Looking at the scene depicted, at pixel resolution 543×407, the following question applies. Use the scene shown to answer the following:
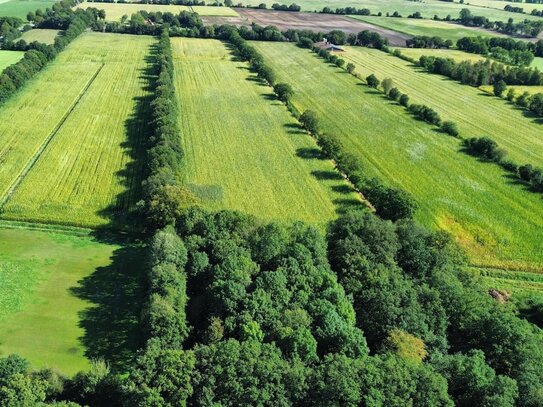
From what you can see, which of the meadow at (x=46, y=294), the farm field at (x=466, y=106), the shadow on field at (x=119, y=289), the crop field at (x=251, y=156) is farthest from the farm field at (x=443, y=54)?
the meadow at (x=46, y=294)

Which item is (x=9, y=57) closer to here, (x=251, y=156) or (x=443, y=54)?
(x=251, y=156)

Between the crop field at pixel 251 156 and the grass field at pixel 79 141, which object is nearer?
the grass field at pixel 79 141

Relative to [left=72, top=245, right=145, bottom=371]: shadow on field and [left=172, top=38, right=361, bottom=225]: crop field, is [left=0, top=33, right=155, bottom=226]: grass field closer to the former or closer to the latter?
[left=72, top=245, right=145, bottom=371]: shadow on field

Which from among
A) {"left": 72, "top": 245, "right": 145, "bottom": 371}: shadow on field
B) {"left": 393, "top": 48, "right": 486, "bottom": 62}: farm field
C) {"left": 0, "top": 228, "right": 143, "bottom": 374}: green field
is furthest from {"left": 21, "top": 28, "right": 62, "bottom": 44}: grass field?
{"left": 72, "top": 245, "right": 145, "bottom": 371}: shadow on field

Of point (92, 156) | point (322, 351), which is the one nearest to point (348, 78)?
point (92, 156)

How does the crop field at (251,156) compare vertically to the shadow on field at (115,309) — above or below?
above

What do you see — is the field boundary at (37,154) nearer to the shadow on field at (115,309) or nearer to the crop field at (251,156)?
the shadow on field at (115,309)

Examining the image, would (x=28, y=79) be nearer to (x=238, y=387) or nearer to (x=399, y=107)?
(x=399, y=107)

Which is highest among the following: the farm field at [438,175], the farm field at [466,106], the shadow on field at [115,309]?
the farm field at [466,106]
